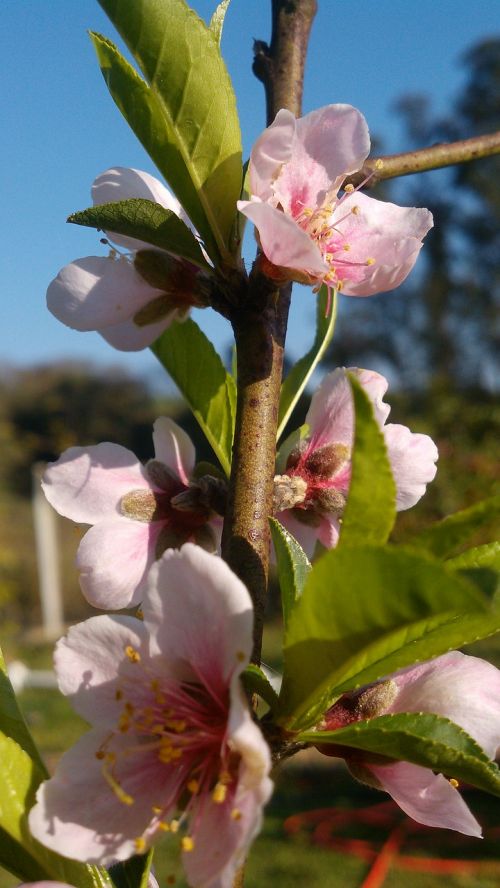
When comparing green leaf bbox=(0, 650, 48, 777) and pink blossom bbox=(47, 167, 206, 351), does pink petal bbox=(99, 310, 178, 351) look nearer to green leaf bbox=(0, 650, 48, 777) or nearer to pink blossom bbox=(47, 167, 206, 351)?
pink blossom bbox=(47, 167, 206, 351)

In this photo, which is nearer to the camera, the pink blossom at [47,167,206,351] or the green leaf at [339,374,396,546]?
the green leaf at [339,374,396,546]

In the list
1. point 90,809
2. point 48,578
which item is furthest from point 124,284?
point 48,578

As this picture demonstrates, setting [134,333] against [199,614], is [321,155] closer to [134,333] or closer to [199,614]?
[134,333]

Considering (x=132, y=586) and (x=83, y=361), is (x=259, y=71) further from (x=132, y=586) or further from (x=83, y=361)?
(x=83, y=361)

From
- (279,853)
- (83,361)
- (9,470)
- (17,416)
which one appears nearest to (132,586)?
(279,853)

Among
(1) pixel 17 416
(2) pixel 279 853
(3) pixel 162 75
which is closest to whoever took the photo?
(3) pixel 162 75

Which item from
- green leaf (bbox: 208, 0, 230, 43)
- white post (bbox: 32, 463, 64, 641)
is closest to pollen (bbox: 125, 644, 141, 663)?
green leaf (bbox: 208, 0, 230, 43)

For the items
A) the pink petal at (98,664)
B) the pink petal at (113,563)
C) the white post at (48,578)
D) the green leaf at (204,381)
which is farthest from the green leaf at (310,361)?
the white post at (48,578)
